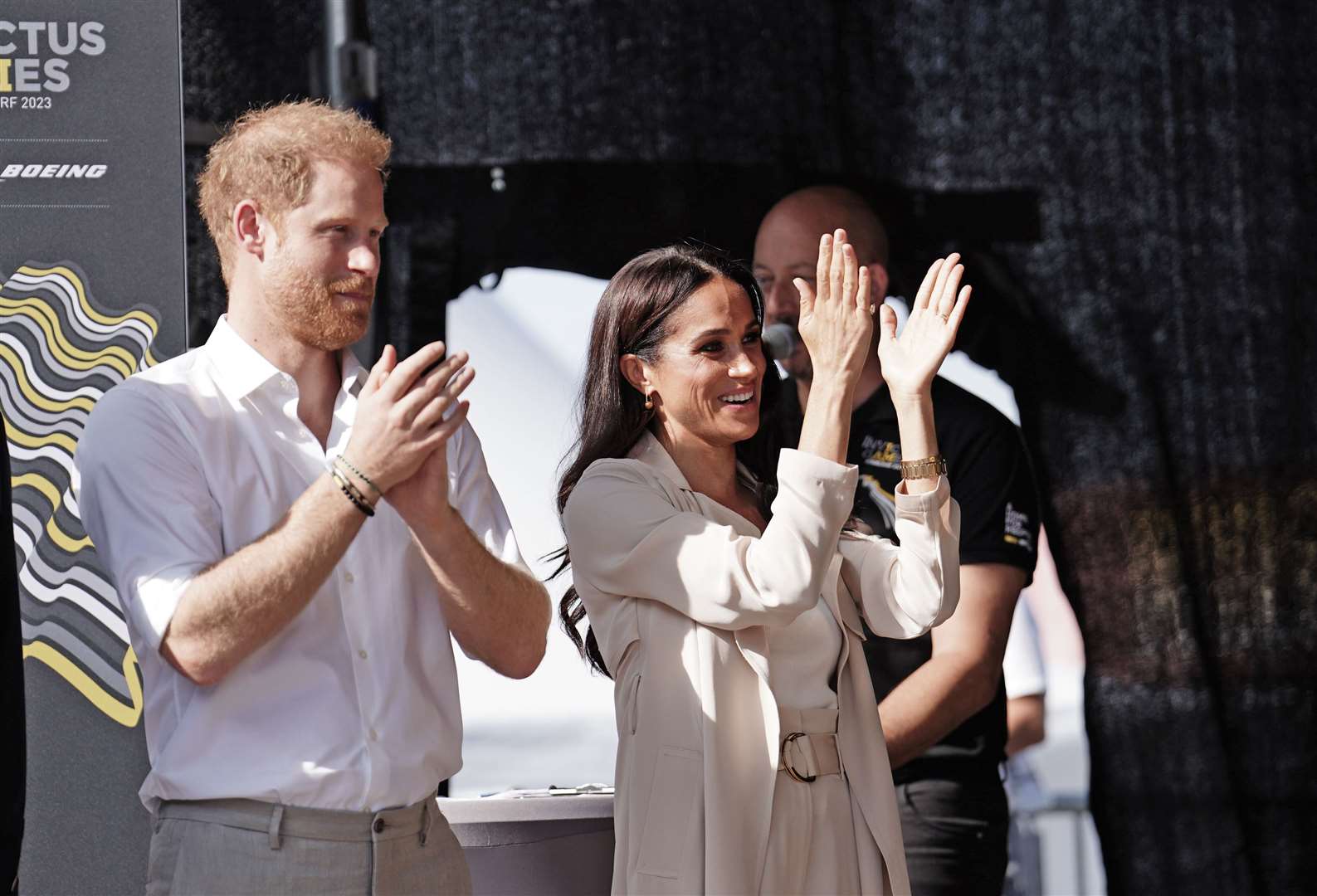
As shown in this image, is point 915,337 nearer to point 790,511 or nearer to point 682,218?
point 790,511

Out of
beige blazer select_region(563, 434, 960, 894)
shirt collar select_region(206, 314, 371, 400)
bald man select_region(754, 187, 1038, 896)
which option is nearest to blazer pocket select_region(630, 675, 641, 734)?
beige blazer select_region(563, 434, 960, 894)

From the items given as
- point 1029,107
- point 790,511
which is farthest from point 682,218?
point 790,511

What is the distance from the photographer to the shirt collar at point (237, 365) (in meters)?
2.19

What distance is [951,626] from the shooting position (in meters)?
3.06

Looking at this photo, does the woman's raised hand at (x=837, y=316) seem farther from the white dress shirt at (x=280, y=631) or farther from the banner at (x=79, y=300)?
the banner at (x=79, y=300)

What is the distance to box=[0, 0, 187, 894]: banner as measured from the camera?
287 cm

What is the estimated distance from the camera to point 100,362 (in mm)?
2965

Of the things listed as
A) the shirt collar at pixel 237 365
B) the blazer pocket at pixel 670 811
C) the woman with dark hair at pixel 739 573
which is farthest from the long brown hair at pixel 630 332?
the shirt collar at pixel 237 365

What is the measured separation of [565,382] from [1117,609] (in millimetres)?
1379

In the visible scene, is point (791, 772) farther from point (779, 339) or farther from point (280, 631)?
point (779, 339)

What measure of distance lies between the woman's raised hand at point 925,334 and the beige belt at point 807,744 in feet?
1.67

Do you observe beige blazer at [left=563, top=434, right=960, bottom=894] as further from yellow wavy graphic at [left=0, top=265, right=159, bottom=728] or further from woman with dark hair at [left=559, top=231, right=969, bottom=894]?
yellow wavy graphic at [left=0, top=265, right=159, bottom=728]

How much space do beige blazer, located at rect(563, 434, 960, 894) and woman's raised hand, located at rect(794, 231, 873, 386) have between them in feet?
0.56

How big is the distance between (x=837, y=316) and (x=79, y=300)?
1.56 m
